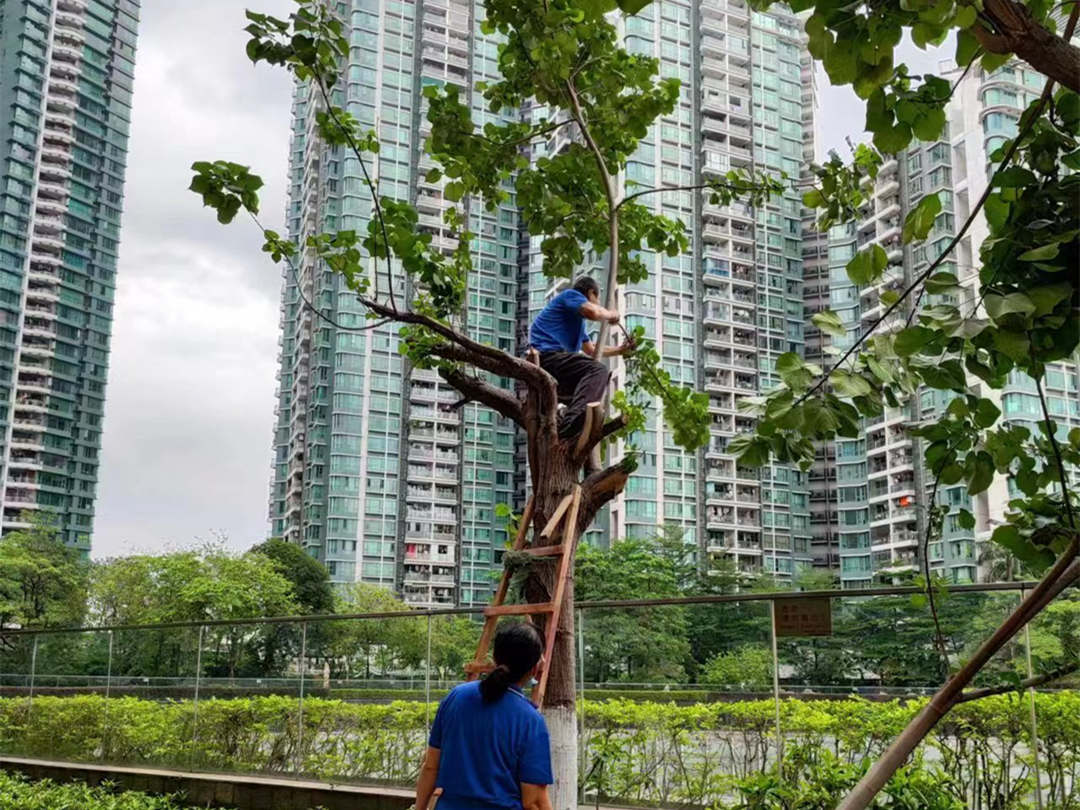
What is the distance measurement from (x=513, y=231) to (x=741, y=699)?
6179 centimetres

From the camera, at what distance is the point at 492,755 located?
118 inches

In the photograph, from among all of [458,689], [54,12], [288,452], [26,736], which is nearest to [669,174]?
[288,452]

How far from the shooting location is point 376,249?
4.91 meters

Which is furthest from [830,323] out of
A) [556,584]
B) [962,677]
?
[556,584]

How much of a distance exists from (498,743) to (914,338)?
2.00 metres

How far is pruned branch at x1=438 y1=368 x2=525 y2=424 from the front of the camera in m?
5.93

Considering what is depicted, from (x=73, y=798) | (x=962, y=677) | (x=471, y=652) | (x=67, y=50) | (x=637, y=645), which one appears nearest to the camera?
(x=962, y=677)

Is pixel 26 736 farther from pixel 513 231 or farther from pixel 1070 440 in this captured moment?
pixel 513 231

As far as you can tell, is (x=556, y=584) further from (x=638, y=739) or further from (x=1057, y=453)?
(x=1057, y=453)

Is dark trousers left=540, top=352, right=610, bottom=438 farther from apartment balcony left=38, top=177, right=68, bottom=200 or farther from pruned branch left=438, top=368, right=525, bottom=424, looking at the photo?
apartment balcony left=38, top=177, right=68, bottom=200

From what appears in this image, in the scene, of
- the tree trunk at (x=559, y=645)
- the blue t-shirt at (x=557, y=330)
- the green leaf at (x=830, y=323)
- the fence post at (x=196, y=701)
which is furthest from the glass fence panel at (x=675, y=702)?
the green leaf at (x=830, y=323)

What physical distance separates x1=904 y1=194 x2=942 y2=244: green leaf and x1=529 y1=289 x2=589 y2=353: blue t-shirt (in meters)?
4.28

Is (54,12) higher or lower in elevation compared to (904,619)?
higher

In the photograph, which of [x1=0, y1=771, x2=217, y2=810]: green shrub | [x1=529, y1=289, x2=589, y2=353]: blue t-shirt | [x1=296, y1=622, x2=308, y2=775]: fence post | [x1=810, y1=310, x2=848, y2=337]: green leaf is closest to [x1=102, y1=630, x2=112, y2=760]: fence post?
[x1=0, y1=771, x2=217, y2=810]: green shrub
